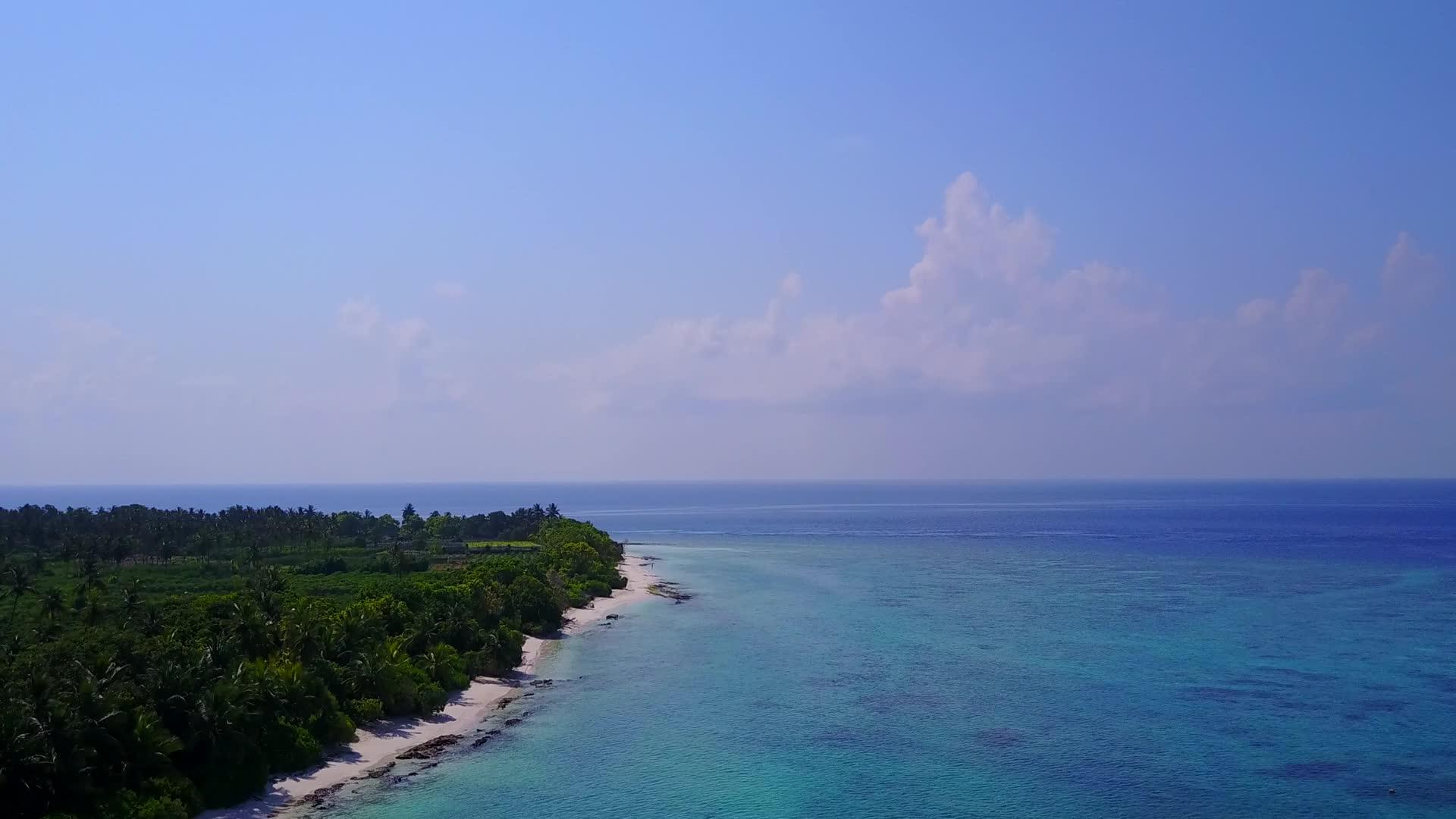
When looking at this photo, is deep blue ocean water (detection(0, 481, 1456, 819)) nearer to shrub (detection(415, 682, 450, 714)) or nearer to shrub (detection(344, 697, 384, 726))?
shrub (detection(415, 682, 450, 714))

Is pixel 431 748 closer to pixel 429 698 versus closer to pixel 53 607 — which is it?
pixel 429 698

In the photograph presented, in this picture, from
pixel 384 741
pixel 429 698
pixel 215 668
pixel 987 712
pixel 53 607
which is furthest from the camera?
pixel 53 607

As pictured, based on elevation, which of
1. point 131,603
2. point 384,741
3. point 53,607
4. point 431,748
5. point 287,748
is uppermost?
point 131,603

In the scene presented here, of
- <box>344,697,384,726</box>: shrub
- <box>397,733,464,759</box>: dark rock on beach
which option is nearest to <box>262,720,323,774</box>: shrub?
<box>397,733,464,759</box>: dark rock on beach

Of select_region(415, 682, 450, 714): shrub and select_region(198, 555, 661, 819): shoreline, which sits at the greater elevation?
select_region(415, 682, 450, 714): shrub

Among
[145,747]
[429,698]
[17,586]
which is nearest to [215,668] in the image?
[145,747]

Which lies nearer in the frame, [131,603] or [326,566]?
[131,603]
